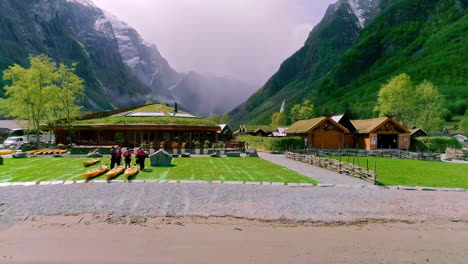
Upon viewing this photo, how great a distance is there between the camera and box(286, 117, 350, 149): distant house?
4531 cm

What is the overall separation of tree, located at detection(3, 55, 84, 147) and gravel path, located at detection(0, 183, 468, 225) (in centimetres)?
2485

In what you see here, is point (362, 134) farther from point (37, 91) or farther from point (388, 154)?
point (37, 91)

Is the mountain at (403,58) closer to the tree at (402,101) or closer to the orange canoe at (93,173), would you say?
the tree at (402,101)

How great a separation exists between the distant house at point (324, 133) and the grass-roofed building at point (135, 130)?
14.5 m

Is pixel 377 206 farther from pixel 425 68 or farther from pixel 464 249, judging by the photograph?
pixel 425 68

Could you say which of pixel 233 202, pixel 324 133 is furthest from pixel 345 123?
pixel 233 202

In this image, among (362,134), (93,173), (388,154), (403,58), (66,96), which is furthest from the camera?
(403,58)

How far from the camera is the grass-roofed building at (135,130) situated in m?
39.0

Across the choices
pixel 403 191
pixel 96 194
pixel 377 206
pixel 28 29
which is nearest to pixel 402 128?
pixel 403 191

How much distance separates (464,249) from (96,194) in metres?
16.4

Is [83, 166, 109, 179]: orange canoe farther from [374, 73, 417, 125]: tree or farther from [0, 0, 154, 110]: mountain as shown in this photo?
[0, 0, 154, 110]: mountain

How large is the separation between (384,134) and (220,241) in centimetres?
4476

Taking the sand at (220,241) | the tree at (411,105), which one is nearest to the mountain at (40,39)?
the tree at (411,105)

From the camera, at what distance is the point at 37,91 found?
36.8 meters
